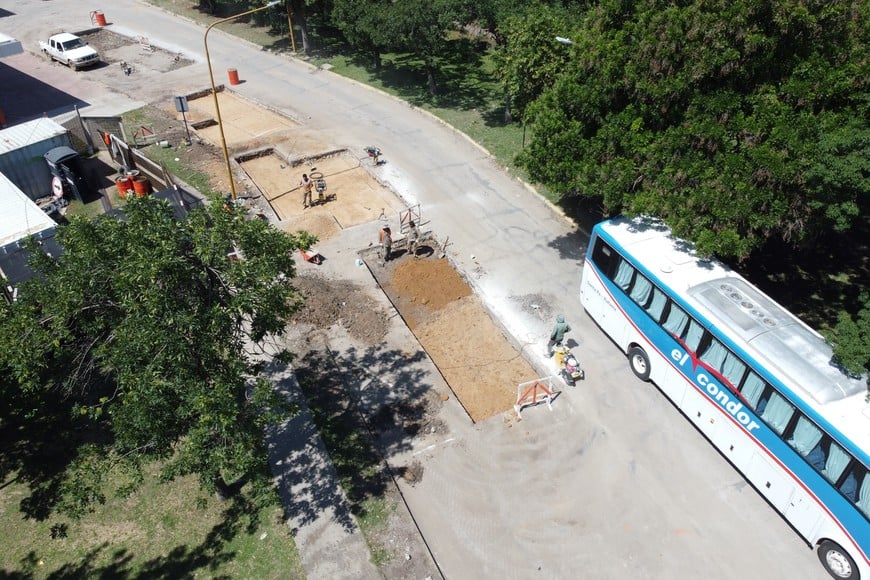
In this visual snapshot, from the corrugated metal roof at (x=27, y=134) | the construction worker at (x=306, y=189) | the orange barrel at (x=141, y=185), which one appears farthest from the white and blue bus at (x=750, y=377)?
the corrugated metal roof at (x=27, y=134)

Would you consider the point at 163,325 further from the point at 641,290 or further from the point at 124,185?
the point at 124,185

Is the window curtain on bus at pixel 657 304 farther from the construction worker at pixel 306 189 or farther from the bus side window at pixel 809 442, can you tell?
the construction worker at pixel 306 189

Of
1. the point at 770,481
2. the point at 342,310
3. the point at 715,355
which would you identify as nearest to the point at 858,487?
the point at 770,481

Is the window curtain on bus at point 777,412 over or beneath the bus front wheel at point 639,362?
over

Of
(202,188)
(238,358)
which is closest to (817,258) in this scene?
(238,358)

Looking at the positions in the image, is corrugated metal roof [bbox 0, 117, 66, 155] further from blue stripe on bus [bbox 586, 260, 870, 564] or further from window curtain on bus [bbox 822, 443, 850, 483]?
window curtain on bus [bbox 822, 443, 850, 483]

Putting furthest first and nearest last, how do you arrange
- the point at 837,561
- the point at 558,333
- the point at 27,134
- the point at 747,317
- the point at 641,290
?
the point at 27,134, the point at 558,333, the point at 641,290, the point at 747,317, the point at 837,561

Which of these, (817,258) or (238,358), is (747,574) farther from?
(817,258)
